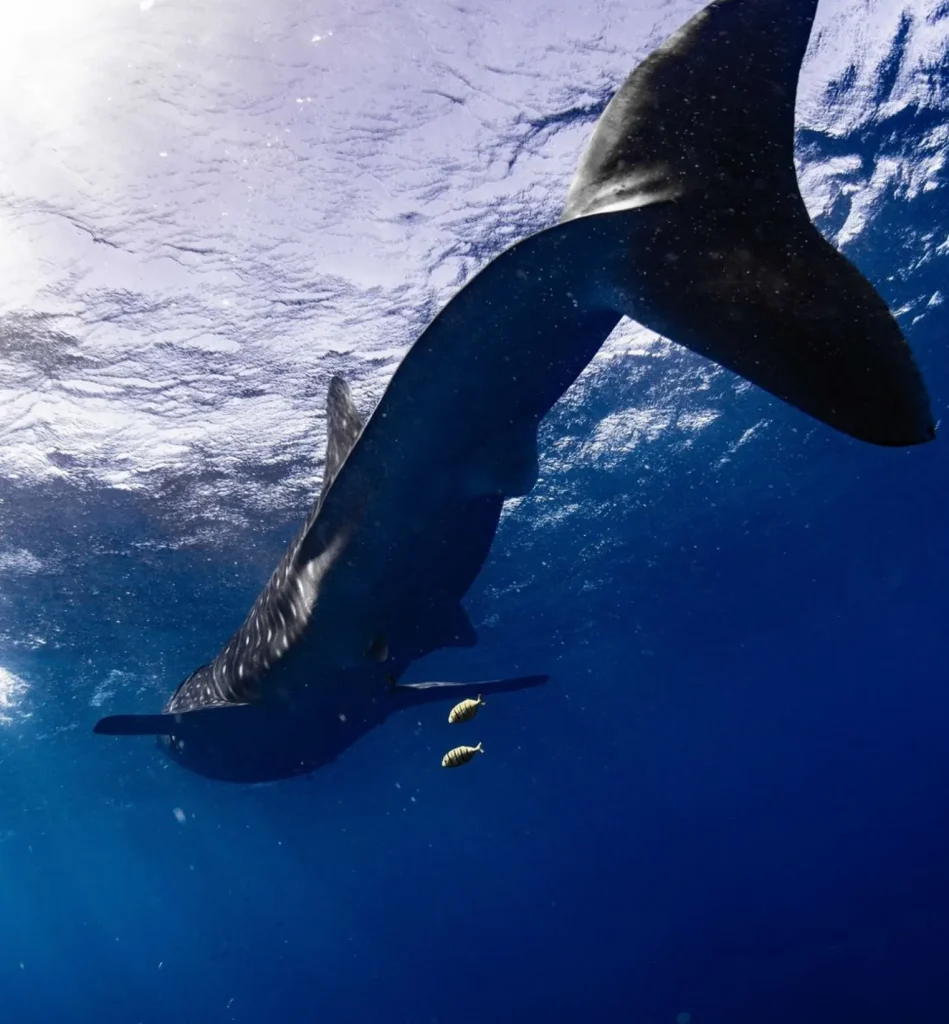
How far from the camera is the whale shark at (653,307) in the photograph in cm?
260

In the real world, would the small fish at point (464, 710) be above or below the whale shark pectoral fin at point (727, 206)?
below

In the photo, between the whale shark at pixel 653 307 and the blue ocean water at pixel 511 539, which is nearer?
the whale shark at pixel 653 307

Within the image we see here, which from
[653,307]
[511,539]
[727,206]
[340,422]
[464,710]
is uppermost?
[727,206]

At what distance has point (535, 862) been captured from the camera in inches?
4921

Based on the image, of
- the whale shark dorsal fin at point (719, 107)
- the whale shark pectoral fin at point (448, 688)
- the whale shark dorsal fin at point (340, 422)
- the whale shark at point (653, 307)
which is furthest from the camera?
the whale shark pectoral fin at point (448, 688)

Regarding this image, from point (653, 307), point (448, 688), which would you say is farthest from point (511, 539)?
point (653, 307)

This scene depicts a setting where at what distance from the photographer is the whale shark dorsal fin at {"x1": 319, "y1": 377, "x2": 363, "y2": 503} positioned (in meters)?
5.76

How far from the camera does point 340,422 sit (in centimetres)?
587

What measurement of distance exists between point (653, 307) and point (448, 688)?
6.55 m

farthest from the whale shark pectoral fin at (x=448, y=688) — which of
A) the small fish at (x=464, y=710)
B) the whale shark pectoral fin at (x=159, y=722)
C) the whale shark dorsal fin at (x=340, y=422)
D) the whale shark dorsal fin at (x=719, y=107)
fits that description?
the whale shark dorsal fin at (x=719, y=107)

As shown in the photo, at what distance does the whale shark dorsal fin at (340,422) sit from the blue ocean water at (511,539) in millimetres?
4100

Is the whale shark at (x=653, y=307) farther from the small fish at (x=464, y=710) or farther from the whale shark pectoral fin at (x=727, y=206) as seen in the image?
the small fish at (x=464, y=710)

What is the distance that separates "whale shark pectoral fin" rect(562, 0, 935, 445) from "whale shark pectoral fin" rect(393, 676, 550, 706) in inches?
244

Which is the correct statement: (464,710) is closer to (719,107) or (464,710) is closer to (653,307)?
(653,307)
